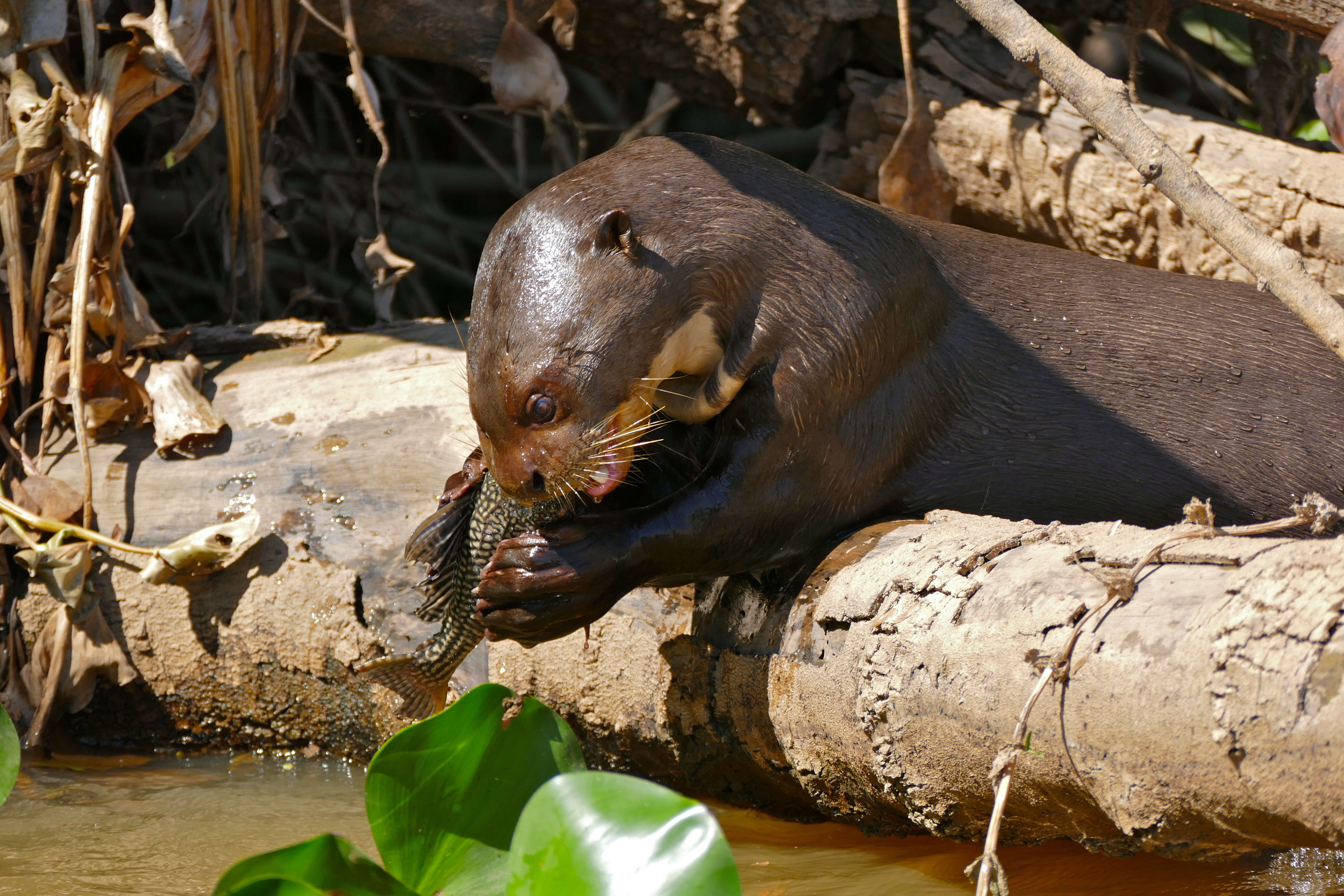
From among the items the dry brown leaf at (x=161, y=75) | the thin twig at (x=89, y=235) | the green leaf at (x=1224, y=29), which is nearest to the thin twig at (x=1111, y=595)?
the thin twig at (x=89, y=235)

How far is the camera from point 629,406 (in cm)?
169

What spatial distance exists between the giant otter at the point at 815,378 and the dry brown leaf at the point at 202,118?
3.92 ft

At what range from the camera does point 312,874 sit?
109cm

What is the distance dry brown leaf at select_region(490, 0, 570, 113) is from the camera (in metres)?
2.82

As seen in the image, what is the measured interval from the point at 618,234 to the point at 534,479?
14.1 inches

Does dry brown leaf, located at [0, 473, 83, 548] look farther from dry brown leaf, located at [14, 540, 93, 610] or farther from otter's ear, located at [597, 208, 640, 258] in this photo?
otter's ear, located at [597, 208, 640, 258]

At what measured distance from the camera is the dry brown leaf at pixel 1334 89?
150cm

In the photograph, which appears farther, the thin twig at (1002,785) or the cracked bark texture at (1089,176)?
the cracked bark texture at (1089,176)

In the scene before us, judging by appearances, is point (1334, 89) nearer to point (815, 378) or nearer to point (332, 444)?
point (815, 378)

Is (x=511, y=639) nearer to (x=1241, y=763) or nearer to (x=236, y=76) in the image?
(x=1241, y=763)

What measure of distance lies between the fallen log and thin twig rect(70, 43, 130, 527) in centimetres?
8

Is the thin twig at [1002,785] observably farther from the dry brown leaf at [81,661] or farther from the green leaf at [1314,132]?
the green leaf at [1314,132]

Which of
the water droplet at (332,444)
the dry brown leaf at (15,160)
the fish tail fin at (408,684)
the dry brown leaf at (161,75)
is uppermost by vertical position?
the dry brown leaf at (161,75)

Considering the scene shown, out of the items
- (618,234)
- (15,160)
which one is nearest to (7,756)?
(618,234)
